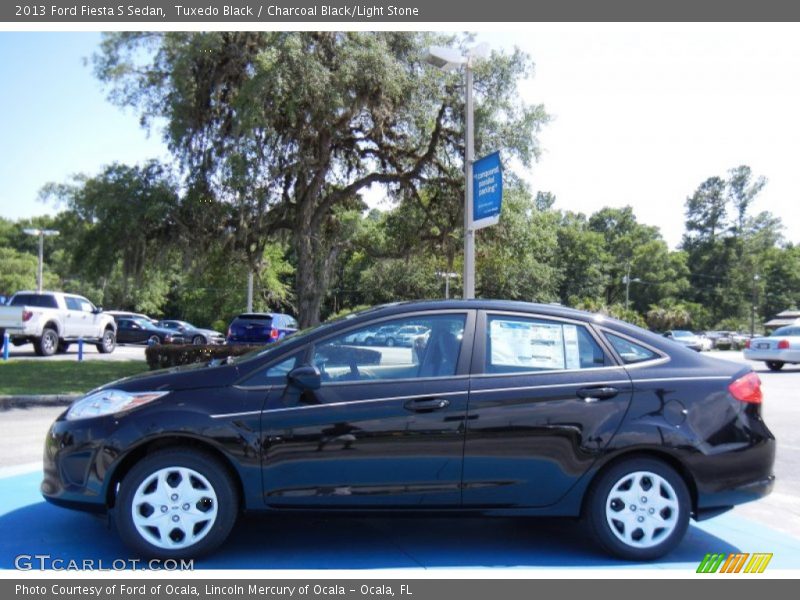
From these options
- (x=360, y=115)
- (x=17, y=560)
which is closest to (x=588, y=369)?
(x=17, y=560)

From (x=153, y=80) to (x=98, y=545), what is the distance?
13444 mm

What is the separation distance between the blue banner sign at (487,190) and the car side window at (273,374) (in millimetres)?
6621

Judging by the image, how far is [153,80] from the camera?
15477 mm

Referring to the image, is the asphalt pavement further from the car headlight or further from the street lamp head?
the car headlight

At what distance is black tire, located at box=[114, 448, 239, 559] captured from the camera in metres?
4.04

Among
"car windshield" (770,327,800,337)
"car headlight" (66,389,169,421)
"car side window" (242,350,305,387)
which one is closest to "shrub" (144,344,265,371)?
"car headlight" (66,389,169,421)

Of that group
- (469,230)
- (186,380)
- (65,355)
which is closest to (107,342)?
(65,355)

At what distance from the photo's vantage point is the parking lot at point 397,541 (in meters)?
4.24

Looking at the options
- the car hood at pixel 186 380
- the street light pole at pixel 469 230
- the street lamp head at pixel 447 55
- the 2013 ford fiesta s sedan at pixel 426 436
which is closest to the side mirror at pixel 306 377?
the 2013 ford fiesta s sedan at pixel 426 436

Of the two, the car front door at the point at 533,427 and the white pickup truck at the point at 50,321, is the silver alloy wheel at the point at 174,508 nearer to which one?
the car front door at the point at 533,427

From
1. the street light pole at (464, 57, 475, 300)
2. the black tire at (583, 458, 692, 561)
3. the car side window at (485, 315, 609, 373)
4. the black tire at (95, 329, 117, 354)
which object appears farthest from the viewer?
the black tire at (95, 329, 117, 354)

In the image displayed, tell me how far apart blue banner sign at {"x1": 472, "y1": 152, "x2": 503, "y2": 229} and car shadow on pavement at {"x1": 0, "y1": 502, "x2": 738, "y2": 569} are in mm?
6198

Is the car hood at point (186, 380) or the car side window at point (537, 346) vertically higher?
the car side window at point (537, 346)

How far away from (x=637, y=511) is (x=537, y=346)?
3.98 ft
